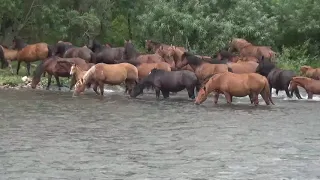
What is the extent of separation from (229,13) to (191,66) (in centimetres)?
1126

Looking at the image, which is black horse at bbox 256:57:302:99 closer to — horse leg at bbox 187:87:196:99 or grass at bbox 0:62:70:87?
horse leg at bbox 187:87:196:99

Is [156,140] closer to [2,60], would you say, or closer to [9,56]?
[2,60]

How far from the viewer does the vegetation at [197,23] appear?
36750 millimetres

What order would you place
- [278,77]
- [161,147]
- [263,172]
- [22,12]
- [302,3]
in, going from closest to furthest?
[263,172], [161,147], [278,77], [22,12], [302,3]

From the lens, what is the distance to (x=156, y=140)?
1550cm

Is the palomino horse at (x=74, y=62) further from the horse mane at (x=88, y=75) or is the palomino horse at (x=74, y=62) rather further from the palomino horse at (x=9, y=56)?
the palomino horse at (x=9, y=56)

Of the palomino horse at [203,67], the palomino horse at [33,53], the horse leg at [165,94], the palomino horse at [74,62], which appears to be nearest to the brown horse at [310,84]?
the palomino horse at [203,67]

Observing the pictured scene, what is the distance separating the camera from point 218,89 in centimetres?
2306

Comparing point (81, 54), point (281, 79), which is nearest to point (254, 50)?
point (281, 79)

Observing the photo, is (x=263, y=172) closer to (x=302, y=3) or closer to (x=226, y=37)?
(x=226, y=37)

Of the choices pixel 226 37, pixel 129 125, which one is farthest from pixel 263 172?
pixel 226 37

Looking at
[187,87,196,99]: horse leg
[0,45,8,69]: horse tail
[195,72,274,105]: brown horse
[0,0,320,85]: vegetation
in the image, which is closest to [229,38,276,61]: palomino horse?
[0,0,320,85]: vegetation

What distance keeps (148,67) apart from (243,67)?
3.80 metres

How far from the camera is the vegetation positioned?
36750 millimetres
